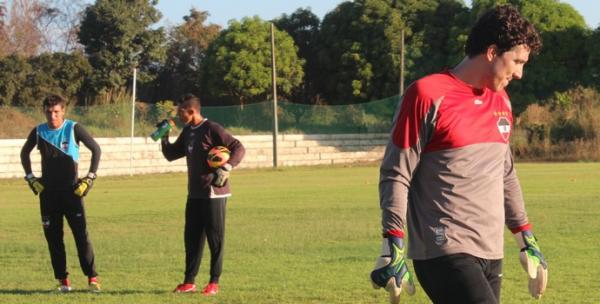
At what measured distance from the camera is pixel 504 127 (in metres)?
5.17

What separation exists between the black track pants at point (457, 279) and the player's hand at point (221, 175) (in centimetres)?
517

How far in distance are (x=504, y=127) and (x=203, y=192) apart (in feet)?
17.6

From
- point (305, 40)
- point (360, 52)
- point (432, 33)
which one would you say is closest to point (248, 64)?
point (360, 52)

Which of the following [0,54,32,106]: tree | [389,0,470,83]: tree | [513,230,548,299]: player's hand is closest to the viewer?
[513,230,548,299]: player's hand

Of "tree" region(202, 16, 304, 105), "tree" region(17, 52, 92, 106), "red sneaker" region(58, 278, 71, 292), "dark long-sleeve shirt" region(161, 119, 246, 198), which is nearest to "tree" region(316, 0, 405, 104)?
"tree" region(202, 16, 304, 105)

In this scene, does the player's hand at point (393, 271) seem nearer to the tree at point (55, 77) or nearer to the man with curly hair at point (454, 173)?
the man with curly hair at point (454, 173)

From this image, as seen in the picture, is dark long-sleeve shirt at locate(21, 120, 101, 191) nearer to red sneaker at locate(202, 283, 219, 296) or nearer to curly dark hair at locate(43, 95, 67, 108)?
curly dark hair at locate(43, 95, 67, 108)

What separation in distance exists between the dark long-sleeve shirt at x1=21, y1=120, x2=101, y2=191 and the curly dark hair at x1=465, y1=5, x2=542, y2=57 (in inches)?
244

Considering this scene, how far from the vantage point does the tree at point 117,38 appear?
52.4 meters

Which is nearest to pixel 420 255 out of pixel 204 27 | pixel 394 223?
pixel 394 223

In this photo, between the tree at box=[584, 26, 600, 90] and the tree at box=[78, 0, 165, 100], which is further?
the tree at box=[584, 26, 600, 90]

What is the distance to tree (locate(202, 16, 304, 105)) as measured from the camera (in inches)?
2277

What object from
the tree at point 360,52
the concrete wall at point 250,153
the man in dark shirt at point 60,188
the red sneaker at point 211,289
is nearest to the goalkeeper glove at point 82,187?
the man in dark shirt at point 60,188

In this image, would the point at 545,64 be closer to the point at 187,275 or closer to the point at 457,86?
the point at 187,275
